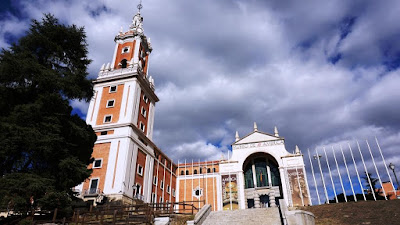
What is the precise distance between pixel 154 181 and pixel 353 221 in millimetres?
25044

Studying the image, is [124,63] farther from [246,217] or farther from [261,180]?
[246,217]

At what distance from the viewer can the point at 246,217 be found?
1891 centimetres

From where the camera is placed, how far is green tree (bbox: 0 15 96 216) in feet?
49.9

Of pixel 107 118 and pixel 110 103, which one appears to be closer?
pixel 107 118

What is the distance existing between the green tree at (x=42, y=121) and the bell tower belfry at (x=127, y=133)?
9541mm

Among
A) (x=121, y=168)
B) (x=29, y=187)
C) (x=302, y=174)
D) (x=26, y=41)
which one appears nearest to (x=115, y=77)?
(x=121, y=168)

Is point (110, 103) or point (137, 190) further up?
point (110, 103)

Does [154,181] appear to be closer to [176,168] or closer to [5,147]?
[176,168]

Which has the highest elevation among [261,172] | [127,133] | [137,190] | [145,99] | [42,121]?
[145,99]

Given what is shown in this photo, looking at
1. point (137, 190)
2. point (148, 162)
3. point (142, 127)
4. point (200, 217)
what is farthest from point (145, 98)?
point (200, 217)

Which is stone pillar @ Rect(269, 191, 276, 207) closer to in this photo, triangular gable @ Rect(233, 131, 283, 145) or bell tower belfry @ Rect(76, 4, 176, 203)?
triangular gable @ Rect(233, 131, 283, 145)

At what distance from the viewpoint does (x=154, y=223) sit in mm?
14773

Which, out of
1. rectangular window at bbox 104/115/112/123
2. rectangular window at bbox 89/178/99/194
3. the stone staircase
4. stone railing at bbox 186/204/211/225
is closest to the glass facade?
the stone staircase

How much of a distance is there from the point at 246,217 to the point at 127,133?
1764cm
